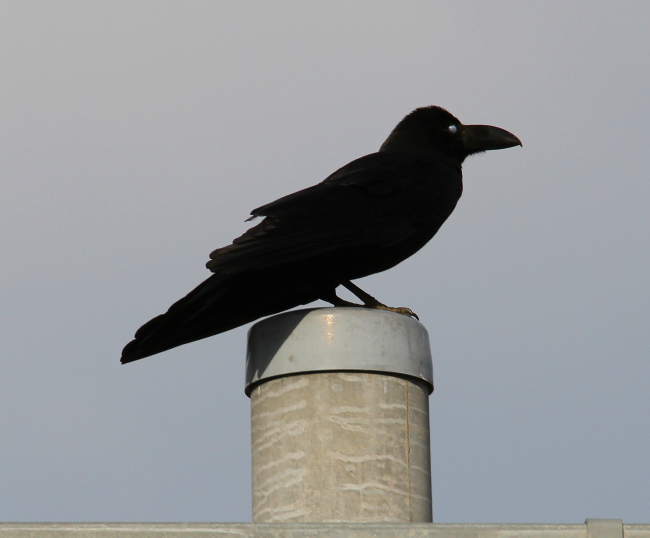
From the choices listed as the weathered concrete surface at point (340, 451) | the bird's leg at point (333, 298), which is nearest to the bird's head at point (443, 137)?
the bird's leg at point (333, 298)

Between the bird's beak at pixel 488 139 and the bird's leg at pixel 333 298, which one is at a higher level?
the bird's beak at pixel 488 139

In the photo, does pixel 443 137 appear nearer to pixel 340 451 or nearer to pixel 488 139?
pixel 488 139

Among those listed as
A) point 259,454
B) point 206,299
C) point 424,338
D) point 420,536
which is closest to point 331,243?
point 206,299

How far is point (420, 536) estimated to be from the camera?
2809mm

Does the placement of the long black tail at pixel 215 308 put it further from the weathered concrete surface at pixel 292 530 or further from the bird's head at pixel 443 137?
the weathered concrete surface at pixel 292 530

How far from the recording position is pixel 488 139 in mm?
6957

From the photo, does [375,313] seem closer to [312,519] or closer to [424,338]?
[424,338]

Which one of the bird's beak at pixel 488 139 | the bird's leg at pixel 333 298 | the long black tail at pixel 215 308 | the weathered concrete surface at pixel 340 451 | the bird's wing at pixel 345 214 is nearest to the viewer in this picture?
the weathered concrete surface at pixel 340 451

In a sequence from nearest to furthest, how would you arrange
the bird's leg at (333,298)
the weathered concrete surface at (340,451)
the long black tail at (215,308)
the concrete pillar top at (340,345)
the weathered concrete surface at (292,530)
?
the weathered concrete surface at (292,530) < the weathered concrete surface at (340,451) < the concrete pillar top at (340,345) < the long black tail at (215,308) < the bird's leg at (333,298)

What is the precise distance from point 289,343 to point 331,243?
1.43 metres

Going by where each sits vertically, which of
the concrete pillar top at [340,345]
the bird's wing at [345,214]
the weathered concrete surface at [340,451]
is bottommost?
the weathered concrete surface at [340,451]

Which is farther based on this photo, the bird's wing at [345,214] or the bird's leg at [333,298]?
the bird's leg at [333,298]

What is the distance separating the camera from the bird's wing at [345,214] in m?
4.88

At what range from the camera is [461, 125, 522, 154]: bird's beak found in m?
6.93
